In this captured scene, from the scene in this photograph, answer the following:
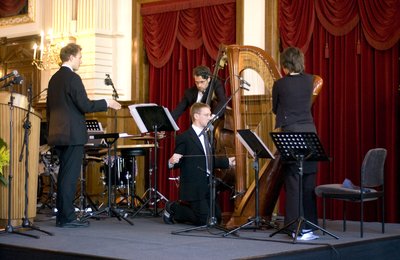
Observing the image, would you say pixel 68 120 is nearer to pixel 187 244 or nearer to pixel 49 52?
pixel 187 244

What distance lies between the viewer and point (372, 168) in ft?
21.0

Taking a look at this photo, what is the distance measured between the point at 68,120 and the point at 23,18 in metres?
5.66

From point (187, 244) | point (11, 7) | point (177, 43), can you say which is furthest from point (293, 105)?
point (11, 7)

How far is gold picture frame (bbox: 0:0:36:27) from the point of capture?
38.5ft

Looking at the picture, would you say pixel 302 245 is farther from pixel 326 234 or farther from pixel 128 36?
pixel 128 36

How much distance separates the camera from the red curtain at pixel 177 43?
31.3ft

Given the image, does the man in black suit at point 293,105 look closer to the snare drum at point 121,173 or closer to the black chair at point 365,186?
the black chair at point 365,186

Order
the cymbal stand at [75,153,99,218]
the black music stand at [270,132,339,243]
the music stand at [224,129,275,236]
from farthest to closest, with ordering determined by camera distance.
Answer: the cymbal stand at [75,153,99,218] → the music stand at [224,129,275,236] → the black music stand at [270,132,339,243]

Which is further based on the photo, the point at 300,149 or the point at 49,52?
the point at 49,52

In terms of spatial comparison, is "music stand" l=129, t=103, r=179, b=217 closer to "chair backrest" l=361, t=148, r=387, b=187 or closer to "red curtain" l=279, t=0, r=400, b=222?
"red curtain" l=279, t=0, r=400, b=222

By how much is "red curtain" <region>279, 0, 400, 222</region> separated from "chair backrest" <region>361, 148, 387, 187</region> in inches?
54.0

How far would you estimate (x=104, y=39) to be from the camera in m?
10.6

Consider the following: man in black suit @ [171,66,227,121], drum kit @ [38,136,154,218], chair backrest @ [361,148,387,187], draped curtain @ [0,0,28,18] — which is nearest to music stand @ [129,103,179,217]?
man in black suit @ [171,66,227,121]

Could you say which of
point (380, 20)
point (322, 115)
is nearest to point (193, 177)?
point (322, 115)
